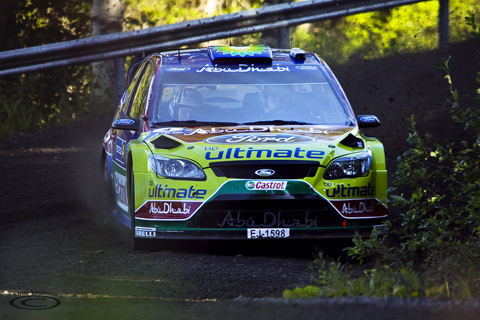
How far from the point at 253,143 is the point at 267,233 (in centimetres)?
73

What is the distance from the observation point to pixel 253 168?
19.9ft

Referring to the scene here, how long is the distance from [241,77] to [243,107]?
345 millimetres

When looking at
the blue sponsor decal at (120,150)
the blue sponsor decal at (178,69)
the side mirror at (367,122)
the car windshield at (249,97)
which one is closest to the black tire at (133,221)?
the blue sponsor decal at (120,150)

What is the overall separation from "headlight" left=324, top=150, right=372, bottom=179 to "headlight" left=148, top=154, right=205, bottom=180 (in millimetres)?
1020

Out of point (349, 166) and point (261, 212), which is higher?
point (349, 166)

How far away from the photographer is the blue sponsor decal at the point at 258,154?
607cm

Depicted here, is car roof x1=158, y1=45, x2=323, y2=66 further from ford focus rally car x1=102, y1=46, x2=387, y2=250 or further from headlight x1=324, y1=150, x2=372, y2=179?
headlight x1=324, y1=150, x2=372, y2=179

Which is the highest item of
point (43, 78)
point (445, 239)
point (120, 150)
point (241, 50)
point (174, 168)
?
point (241, 50)

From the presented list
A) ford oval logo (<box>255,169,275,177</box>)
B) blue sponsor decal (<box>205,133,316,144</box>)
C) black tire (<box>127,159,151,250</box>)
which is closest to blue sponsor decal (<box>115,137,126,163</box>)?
black tire (<box>127,159,151,250</box>)

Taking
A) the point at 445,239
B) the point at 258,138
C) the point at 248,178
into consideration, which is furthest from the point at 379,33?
the point at 248,178

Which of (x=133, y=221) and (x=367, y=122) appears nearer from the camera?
Answer: (x=133, y=221)

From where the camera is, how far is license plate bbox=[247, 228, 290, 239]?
19.8 feet

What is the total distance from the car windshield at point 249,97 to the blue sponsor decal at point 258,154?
2.96ft

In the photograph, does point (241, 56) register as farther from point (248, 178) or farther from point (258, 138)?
point (248, 178)
